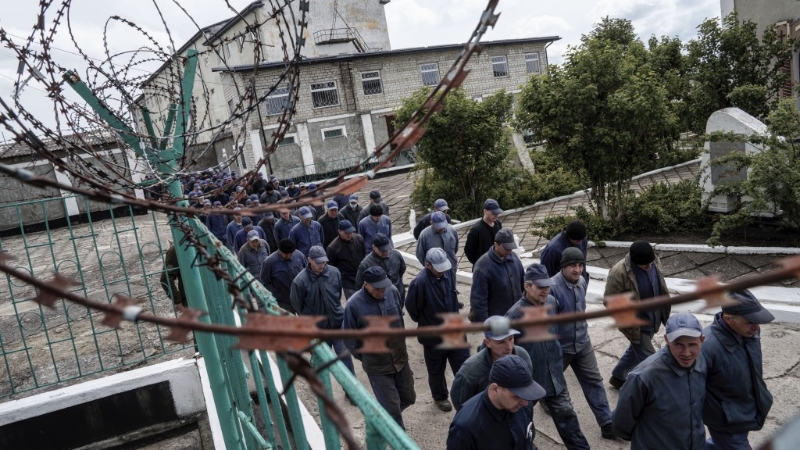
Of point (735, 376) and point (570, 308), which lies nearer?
point (735, 376)

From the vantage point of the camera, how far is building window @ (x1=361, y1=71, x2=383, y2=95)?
2845 cm

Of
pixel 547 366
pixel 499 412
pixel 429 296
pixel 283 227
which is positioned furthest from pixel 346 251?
pixel 499 412

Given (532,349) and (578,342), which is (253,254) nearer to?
(532,349)

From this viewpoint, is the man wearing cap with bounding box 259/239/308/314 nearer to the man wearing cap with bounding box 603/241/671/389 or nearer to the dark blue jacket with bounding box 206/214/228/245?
the man wearing cap with bounding box 603/241/671/389

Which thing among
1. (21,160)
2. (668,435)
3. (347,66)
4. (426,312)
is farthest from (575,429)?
(347,66)

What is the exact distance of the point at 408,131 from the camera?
51.1 inches

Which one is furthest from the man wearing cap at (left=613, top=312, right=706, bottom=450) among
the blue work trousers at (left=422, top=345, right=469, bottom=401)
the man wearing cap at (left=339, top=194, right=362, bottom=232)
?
the man wearing cap at (left=339, top=194, right=362, bottom=232)

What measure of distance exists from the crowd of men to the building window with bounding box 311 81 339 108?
840 inches

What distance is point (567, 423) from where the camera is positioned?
417cm

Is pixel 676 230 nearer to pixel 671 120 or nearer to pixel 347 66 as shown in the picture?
pixel 671 120

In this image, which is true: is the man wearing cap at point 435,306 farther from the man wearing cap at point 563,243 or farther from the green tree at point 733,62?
the green tree at point 733,62

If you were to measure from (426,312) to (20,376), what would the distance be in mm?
3791

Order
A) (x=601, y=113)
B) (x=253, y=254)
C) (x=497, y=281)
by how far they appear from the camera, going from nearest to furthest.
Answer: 1. (x=497, y=281)
2. (x=253, y=254)
3. (x=601, y=113)

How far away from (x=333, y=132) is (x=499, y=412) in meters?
26.1
